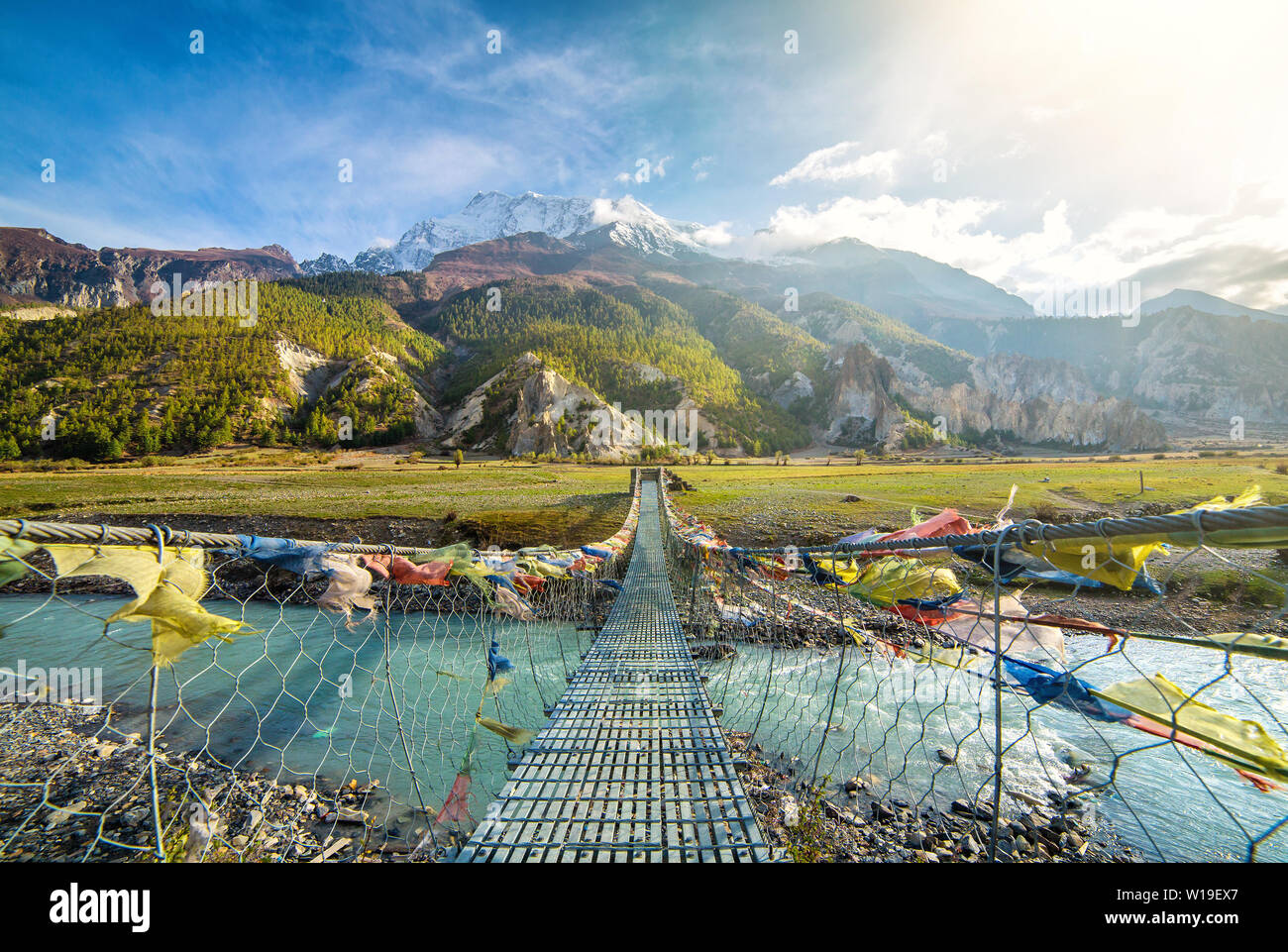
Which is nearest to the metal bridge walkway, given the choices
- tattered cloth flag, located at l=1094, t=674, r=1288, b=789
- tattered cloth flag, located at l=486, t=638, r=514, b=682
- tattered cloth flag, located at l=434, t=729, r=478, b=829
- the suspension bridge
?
the suspension bridge

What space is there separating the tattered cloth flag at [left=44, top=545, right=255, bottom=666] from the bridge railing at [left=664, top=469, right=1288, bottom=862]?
10.1 ft

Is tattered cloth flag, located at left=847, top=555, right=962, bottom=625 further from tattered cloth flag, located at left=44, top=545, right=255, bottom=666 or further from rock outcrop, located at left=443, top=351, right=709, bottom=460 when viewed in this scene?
rock outcrop, located at left=443, top=351, right=709, bottom=460

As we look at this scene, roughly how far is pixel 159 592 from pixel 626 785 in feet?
10.3

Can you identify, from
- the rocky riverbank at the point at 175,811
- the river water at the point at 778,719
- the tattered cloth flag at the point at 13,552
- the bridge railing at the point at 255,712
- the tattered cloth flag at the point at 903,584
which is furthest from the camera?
the river water at the point at 778,719

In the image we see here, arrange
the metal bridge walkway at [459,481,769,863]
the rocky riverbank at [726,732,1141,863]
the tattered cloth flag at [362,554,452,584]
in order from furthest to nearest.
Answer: the rocky riverbank at [726,732,1141,863]
the tattered cloth flag at [362,554,452,584]
the metal bridge walkway at [459,481,769,863]

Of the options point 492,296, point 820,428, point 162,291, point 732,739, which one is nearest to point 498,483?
point 732,739

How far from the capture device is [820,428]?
322ft

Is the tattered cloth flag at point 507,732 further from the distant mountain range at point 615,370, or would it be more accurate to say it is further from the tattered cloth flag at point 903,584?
the distant mountain range at point 615,370

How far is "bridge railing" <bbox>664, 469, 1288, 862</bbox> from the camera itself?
214 centimetres

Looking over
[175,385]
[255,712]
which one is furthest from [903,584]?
[175,385]

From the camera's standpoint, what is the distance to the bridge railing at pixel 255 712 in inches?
77.7

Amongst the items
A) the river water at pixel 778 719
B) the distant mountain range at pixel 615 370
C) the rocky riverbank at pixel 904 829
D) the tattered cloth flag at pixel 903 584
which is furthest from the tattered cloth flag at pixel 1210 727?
the distant mountain range at pixel 615 370

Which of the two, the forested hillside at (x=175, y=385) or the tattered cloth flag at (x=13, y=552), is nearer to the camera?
the tattered cloth flag at (x=13, y=552)
